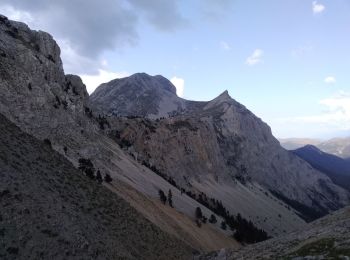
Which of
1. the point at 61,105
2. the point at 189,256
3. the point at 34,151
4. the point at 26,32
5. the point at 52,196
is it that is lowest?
the point at 189,256

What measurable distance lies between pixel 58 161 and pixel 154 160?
335ft

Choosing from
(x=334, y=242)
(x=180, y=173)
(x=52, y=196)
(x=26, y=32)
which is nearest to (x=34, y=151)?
(x=52, y=196)

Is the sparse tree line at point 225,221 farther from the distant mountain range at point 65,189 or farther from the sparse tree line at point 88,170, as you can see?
the sparse tree line at point 88,170

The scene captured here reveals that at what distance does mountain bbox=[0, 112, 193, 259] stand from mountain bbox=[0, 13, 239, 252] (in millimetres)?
2316

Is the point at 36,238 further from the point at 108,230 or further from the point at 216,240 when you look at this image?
the point at 216,240

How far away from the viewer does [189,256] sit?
64812 millimetres

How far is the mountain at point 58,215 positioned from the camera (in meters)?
35.8

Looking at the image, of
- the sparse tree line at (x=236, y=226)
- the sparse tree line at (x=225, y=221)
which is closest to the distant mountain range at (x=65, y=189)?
the sparse tree line at (x=225, y=221)

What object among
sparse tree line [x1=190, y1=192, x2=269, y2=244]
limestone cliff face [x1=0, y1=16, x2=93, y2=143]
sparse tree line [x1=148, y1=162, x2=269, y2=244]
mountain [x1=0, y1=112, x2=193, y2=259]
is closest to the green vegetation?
mountain [x1=0, y1=112, x2=193, y2=259]

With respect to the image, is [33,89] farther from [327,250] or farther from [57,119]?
[327,250]

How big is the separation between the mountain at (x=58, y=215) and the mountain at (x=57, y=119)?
7.60 feet

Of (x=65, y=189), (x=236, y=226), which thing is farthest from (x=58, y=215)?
(x=236, y=226)

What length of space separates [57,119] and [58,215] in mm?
34113

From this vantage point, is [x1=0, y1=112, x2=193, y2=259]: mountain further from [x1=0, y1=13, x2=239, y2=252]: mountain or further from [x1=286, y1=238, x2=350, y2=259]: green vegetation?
[x1=286, y1=238, x2=350, y2=259]: green vegetation
